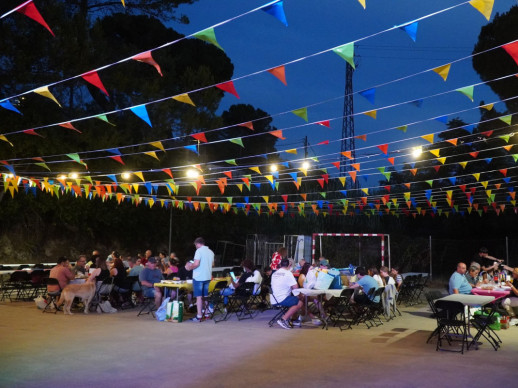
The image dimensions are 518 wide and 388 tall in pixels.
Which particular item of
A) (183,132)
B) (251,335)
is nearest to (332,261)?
(183,132)

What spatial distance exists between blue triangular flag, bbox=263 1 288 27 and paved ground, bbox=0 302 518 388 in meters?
3.48

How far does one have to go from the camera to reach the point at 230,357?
682 cm

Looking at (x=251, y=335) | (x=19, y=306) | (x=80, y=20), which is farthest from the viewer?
(x=80, y=20)

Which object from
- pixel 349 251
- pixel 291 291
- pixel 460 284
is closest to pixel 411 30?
pixel 291 291

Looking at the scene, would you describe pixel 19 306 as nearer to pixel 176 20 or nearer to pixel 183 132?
pixel 183 132

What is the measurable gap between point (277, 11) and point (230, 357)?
4035 mm

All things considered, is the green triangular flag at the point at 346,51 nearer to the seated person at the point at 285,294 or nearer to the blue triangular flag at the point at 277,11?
the blue triangular flag at the point at 277,11

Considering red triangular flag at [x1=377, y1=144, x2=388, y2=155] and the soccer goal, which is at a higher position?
red triangular flag at [x1=377, y1=144, x2=388, y2=155]

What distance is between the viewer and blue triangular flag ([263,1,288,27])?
205 inches

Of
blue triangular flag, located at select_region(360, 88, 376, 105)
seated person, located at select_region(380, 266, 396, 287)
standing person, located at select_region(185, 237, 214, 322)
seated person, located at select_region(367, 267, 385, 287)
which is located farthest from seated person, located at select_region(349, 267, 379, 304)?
blue triangular flag, located at select_region(360, 88, 376, 105)

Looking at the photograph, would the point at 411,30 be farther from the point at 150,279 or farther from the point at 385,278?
the point at 150,279

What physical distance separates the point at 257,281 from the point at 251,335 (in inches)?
91.8

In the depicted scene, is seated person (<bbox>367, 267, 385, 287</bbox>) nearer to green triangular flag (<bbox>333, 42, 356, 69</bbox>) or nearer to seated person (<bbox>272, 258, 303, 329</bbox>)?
seated person (<bbox>272, 258, 303, 329</bbox>)

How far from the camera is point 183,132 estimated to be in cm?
2172
